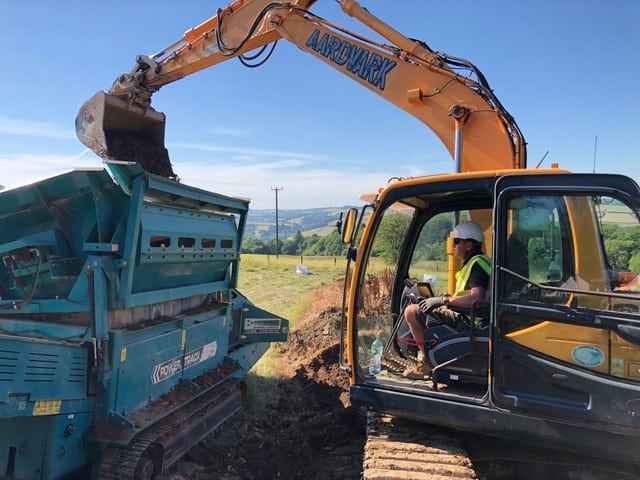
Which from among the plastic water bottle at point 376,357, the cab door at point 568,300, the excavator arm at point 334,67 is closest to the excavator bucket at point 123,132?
the excavator arm at point 334,67

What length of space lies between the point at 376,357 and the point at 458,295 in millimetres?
858

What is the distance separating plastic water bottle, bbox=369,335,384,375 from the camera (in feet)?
12.2

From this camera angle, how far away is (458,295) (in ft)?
11.3

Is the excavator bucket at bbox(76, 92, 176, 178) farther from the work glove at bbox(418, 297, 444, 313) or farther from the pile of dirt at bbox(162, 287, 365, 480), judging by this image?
the work glove at bbox(418, 297, 444, 313)

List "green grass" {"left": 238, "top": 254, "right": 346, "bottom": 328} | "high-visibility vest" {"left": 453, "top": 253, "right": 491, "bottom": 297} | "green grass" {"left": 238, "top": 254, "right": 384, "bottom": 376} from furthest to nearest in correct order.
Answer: "green grass" {"left": 238, "top": 254, "right": 346, "bottom": 328} → "green grass" {"left": 238, "top": 254, "right": 384, "bottom": 376} → "high-visibility vest" {"left": 453, "top": 253, "right": 491, "bottom": 297}

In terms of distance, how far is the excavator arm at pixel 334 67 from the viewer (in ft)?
15.0

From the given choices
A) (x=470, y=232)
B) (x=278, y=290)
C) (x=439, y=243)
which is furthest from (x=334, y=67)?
(x=278, y=290)

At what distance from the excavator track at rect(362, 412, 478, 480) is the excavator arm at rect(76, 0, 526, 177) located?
2395mm

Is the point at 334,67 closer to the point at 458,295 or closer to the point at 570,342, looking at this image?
the point at 458,295

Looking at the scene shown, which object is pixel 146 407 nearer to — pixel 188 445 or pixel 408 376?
pixel 188 445

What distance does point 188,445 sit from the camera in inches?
173

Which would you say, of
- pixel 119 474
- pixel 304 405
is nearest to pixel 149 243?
pixel 119 474

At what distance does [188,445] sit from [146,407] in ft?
1.84

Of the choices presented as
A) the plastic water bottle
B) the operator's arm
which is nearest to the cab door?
the operator's arm
